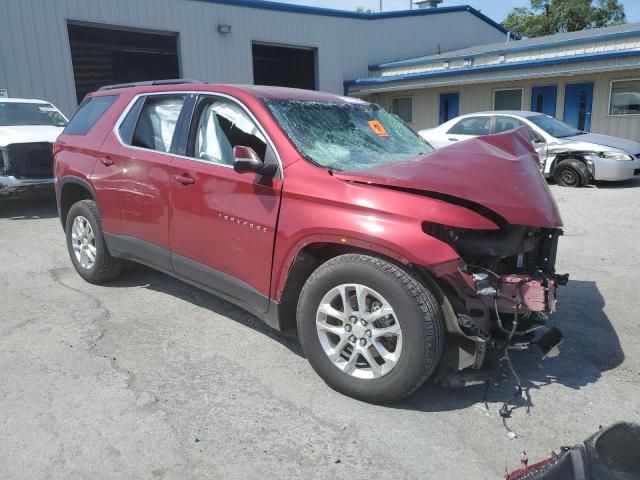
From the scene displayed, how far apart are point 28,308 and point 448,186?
3.73 meters

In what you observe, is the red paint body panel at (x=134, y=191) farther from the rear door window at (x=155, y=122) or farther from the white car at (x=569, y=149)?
the white car at (x=569, y=149)

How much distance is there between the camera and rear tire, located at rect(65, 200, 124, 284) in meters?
4.97

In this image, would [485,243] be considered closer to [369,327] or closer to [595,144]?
[369,327]

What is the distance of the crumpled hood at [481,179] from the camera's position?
2977mm

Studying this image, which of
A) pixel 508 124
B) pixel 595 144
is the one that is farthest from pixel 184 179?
pixel 595 144

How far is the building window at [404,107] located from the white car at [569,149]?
31.2 feet

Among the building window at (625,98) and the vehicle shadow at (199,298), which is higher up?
the building window at (625,98)

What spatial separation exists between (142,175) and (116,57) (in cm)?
2448

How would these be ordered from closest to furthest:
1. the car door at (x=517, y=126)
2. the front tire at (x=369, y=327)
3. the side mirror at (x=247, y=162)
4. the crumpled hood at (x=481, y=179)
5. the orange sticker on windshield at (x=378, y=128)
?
1. the front tire at (x=369, y=327)
2. the crumpled hood at (x=481, y=179)
3. the side mirror at (x=247, y=162)
4. the orange sticker on windshield at (x=378, y=128)
5. the car door at (x=517, y=126)

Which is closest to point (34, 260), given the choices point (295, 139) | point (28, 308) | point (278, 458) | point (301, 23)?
point (28, 308)

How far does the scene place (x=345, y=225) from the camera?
3020mm

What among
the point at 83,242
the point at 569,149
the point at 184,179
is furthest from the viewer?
the point at 569,149

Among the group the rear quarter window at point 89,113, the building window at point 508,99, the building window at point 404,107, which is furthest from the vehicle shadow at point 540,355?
the building window at point 404,107

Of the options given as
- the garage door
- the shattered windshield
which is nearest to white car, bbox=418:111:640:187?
the shattered windshield
